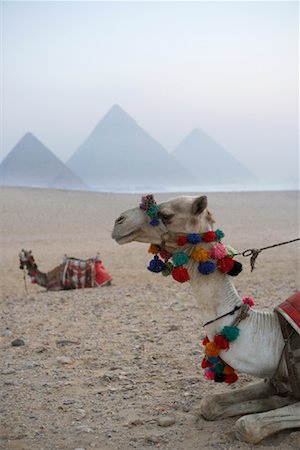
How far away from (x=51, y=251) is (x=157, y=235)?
15.5m

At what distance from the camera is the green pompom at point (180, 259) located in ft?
11.5

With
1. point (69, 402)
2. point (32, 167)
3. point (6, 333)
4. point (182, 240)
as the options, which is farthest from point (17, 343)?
point (32, 167)

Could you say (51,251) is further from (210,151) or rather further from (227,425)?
(210,151)

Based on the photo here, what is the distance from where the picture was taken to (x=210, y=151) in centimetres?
15812

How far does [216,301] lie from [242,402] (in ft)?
2.45

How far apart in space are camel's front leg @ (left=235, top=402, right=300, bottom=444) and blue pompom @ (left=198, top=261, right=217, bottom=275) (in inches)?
33.0

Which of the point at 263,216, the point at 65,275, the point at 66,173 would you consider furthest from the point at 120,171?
the point at 65,275

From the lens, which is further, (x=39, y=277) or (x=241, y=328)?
(x=39, y=277)

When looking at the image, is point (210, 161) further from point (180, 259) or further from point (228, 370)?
point (180, 259)

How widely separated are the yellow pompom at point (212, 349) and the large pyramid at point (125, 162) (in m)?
116

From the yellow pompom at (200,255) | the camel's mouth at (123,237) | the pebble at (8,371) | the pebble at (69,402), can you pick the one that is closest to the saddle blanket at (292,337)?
the yellow pompom at (200,255)

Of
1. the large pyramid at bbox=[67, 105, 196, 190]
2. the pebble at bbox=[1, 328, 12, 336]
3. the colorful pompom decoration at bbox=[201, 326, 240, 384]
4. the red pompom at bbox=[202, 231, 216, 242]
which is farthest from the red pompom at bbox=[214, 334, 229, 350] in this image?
the large pyramid at bbox=[67, 105, 196, 190]

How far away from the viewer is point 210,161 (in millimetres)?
156625

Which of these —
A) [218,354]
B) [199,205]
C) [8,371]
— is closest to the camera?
[199,205]
